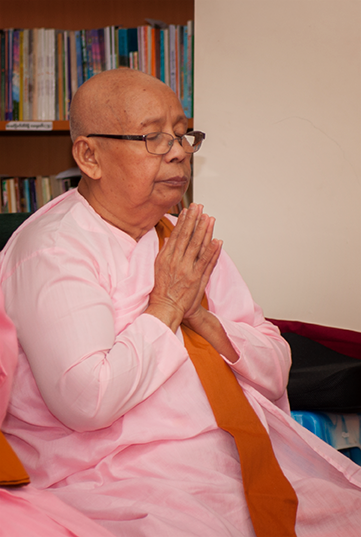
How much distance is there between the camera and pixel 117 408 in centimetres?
100

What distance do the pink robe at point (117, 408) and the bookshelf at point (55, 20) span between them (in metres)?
1.61

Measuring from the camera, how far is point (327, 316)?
2061 millimetres

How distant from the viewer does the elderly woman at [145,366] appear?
989mm

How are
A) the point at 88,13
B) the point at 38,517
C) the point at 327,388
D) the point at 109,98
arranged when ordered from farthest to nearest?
the point at 88,13 < the point at 327,388 < the point at 109,98 < the point at 38,517

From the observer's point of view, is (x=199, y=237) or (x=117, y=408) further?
(x=199, y=237)

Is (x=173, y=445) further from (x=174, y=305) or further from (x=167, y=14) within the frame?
(x=167, y=14)

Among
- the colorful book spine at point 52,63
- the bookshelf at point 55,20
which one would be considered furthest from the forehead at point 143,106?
the bookshelf at point 55,20

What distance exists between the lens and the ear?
49.2 inches

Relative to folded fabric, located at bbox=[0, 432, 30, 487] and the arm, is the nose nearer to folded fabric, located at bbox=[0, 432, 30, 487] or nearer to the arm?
the arm

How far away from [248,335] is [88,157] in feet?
1.90

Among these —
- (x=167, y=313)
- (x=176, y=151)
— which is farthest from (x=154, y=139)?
(x=167, y=313)

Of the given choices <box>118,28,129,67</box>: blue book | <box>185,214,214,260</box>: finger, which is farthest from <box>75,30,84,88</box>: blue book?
<box>185,214,214,260</box>: finger

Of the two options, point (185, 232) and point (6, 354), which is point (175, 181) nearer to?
point (185, 232)

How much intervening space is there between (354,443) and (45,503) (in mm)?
1013
